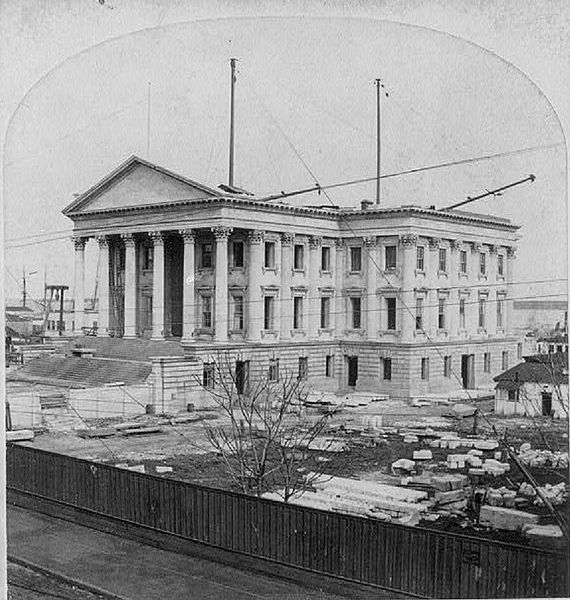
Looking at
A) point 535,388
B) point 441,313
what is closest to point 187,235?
point 441,313

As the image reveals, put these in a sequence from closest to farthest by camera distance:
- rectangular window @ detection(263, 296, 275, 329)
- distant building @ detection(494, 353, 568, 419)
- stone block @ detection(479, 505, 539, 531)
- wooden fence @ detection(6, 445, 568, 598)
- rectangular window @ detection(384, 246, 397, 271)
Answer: wooden fence @ detection(6, 445, 568, 598) → stone block @ detection(479, 505, 539, 531) → distant building @ detection(494, 353, 568, 419) → rectangular window @ detection(384, 246, 397, 271) → rectangular window @ detection(263, 296, 275, 329)

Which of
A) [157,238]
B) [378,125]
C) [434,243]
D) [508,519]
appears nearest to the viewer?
[508,519]

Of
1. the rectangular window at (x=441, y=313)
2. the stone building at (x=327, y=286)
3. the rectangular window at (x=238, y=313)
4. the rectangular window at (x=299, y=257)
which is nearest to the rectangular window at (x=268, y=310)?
the stone building at (x=327, y=286)

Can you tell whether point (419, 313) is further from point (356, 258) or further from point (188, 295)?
point (188, 295)

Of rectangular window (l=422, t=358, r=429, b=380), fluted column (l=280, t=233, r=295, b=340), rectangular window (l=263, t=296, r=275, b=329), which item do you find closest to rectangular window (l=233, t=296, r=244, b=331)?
rectangular window (l=263, t=296, r=275, b=329)

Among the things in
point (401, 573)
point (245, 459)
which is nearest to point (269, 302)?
point (245, 459)

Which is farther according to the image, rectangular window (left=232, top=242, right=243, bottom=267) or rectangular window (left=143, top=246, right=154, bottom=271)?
rectangular window (left=143, top=246, right=154, bottom=271)

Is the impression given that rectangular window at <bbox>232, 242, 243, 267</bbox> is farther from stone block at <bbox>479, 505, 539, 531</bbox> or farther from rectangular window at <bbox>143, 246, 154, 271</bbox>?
stone block at <bbox>479, 505, 539, 531</bbox>
